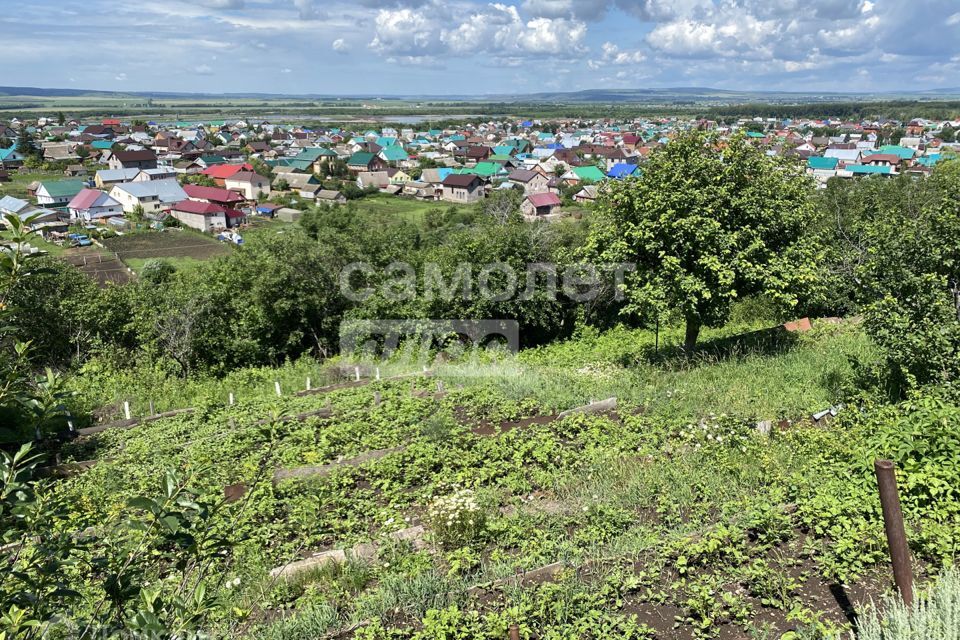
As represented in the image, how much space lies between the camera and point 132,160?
2746 inches

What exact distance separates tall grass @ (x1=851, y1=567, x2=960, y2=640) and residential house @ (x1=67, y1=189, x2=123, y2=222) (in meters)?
54.0

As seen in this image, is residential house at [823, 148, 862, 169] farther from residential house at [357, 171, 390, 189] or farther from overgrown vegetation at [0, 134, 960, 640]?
overgrown vegetation at [0, 134, 960, 640]

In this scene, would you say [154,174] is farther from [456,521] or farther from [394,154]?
[456,521]

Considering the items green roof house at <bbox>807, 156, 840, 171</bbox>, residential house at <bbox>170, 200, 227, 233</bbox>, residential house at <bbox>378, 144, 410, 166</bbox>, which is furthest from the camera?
residential house at <bbox>378, 144, 410, 166</bbox>

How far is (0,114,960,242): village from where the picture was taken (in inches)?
1874

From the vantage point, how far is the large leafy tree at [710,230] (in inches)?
377

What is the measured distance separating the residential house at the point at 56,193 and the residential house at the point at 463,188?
3295 centimetres

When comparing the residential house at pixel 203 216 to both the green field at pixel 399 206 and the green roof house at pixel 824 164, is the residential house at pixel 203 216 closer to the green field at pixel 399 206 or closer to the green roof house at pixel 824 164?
the green field at pixel 399 206

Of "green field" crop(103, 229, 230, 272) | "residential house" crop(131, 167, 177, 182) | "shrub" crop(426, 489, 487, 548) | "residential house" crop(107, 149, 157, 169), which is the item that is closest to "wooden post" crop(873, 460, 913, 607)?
"shrub" crop(426, 489, 487, 548)

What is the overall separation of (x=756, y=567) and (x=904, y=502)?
143cm

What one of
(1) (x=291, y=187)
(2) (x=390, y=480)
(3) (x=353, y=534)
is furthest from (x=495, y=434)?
(1) (x=291, y=187)

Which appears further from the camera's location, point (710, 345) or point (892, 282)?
point (710, 345)

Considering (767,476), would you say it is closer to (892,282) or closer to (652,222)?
(892,282)

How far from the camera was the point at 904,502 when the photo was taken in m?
4.64
